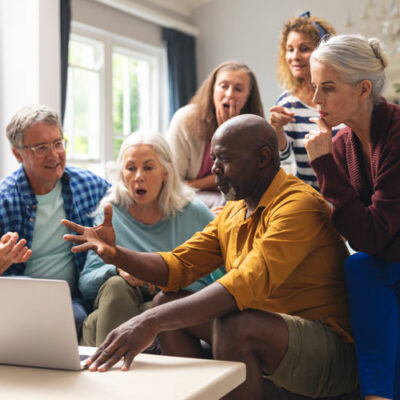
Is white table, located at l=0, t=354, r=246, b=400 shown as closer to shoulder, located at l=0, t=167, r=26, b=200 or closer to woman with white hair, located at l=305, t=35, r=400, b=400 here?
woman with white hair, located at l=305, t=35, r=400, b=400

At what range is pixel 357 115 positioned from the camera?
1.66m

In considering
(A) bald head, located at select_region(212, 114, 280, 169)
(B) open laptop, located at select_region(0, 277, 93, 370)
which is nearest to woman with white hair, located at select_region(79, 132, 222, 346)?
(A) bald head, located at select_region(212, 114, 280, 169)

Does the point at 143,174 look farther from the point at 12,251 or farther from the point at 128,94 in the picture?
the point at 128,94

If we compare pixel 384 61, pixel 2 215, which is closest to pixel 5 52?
pixel 2 215

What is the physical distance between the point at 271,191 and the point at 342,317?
435 millimetres

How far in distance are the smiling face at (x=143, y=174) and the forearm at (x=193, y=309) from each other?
37.9 inches

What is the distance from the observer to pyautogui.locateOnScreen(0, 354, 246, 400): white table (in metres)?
1.00

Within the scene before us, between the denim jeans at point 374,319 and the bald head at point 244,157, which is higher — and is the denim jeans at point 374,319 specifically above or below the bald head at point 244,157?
below

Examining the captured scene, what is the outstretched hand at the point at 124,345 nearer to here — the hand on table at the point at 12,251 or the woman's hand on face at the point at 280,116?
the hand on table at the point at 12,251

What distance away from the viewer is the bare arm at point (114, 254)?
1.58 m

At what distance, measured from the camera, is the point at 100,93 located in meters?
5.41

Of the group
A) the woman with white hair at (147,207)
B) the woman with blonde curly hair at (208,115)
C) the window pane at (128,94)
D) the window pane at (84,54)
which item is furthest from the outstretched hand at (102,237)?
the window pane at (128,94)

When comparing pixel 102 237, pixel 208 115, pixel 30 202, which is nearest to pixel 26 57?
pixel 208 115

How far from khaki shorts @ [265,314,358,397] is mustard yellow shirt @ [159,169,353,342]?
5 cm
